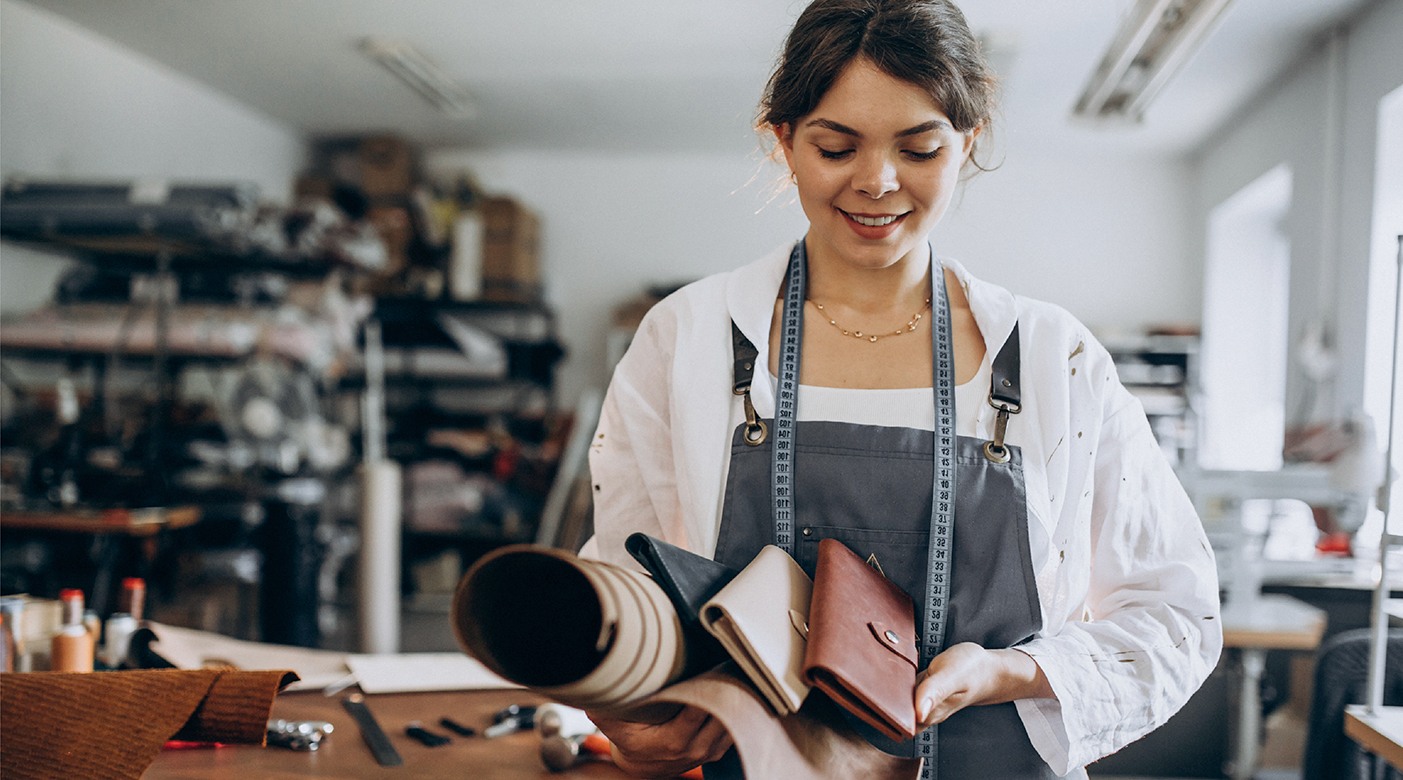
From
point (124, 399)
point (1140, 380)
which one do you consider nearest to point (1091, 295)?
point (1140, 380)

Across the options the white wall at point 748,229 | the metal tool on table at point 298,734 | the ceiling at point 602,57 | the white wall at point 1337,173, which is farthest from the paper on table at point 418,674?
the white wall at point 748,229

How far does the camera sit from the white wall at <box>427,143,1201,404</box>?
20.8 ft

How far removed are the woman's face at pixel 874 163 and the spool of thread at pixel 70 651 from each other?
1.28 metres

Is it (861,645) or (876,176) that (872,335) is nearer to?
(876,176)

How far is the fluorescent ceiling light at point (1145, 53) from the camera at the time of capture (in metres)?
2.90

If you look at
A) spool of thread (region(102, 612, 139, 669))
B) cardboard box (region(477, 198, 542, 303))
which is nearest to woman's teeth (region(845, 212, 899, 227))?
spool of thread (region(102, 612, 139, 669))

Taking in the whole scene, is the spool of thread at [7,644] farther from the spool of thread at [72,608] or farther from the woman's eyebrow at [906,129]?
the woman's eyebrow at [906,129]

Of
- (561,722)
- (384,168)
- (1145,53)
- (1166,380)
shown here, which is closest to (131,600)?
(561,722)

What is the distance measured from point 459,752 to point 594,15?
12.1 ft

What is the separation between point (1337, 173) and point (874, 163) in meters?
4.37

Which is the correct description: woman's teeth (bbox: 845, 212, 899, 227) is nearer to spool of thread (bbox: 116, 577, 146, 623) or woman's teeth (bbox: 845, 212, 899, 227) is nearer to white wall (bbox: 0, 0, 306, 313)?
spool of thread (bbox: 116, 577, 146, 623)

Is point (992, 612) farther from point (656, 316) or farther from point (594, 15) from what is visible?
point (594, 15)

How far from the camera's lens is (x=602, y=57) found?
472cm

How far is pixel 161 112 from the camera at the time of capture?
4.92 metres
